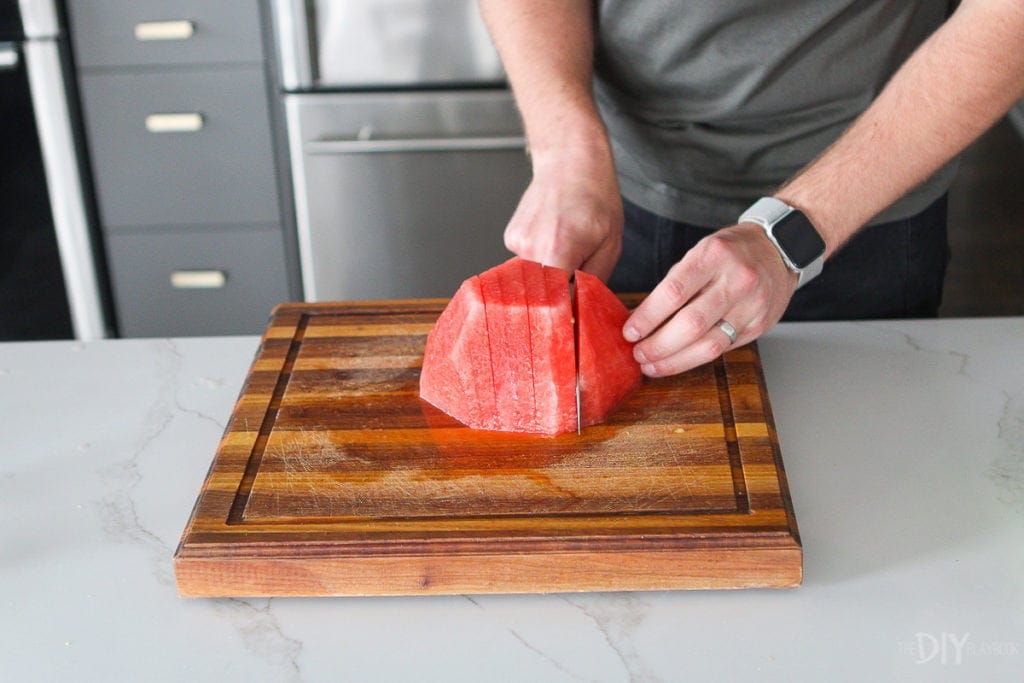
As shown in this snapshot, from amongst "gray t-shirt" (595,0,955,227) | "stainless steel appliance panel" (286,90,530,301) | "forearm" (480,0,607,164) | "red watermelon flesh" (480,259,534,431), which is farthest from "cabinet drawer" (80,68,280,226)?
"red watermelon flesh" (480,259,534,431)

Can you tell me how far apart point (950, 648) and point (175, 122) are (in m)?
2.17

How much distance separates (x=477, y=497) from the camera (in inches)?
40.4

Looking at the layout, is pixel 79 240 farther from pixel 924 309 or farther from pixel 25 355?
pixel 924 309

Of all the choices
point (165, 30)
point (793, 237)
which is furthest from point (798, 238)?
point (165, 30)

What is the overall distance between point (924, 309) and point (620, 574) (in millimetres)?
900

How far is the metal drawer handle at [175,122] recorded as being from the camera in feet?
8.41

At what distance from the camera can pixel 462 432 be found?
3.74 ft

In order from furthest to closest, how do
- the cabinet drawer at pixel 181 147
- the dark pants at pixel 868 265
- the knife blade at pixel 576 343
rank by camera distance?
the cabinet drawer at pixel 181 147
the dark pants at pixel 868 265
the knife blade at pixel 576 343

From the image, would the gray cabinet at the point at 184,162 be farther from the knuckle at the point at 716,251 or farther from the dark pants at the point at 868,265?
the knuckle at the point at 716,251

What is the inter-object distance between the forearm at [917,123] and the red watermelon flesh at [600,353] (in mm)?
279

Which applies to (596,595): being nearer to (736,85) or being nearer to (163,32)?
(736,85)

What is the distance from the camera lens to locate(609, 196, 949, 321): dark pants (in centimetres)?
158

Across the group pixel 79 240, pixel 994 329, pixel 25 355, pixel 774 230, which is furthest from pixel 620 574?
pixel 79 240

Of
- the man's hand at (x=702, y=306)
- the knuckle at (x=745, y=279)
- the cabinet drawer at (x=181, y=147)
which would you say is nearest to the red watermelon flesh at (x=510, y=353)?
the man's hand at (x=702, y=306)
